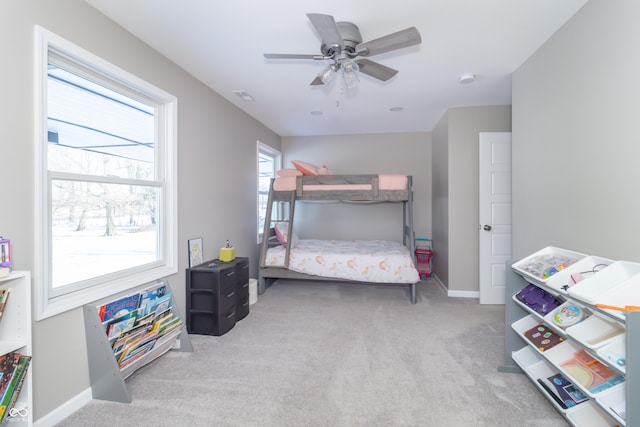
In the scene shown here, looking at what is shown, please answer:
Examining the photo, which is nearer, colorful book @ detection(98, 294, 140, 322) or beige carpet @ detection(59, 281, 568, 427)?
beige carpet @ detection(59, 281, 568, 427)

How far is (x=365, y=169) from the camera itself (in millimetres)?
5309

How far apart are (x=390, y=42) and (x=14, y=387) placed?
8.64 feet

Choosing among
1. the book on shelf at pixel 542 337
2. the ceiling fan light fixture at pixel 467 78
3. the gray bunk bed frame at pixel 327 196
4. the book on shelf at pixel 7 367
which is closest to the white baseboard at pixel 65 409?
the book on shelf at pixel 7 367

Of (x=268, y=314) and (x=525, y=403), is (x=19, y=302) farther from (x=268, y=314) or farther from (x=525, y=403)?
(x=525, y=403)

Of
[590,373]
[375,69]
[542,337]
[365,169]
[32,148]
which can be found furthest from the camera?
[365,169]

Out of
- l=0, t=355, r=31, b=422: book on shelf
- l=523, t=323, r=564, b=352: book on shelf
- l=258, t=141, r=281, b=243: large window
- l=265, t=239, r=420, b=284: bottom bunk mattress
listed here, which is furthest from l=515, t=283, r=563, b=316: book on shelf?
l=258, t=141, r=281, b=243: large window

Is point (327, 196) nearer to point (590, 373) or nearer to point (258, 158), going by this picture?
point (258, 158)

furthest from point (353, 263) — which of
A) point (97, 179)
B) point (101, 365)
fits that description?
point (97, 179)

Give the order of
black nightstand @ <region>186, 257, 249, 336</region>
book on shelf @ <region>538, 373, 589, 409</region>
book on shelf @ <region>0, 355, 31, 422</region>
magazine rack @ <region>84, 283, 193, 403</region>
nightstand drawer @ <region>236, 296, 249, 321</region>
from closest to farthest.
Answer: book on shelf @ <region>0, 355, 31, 422</region>
book on shelf @ <region>538, 373, 589, 409</region>
magazine rack @ <region>84, 283, 193, 403</region>
black nightstand @ <region>186, 257, 249, 336</region>
nightstand drawer @ <region>236, 296, 249, 321</region>

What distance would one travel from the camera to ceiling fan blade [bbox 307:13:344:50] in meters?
1.58

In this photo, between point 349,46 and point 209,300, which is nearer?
point 349,46

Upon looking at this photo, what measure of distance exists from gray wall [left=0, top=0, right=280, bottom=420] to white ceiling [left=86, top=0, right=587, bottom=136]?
0.54 feet

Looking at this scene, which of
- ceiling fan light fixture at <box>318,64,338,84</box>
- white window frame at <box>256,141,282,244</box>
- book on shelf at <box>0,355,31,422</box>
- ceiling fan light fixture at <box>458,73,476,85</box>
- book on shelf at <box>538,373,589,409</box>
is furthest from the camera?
white window frame at <box>256,141,282,244</box>

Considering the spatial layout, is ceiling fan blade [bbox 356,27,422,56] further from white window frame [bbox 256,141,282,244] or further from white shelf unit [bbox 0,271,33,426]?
white window frame [bbox 256,141,282,244]
